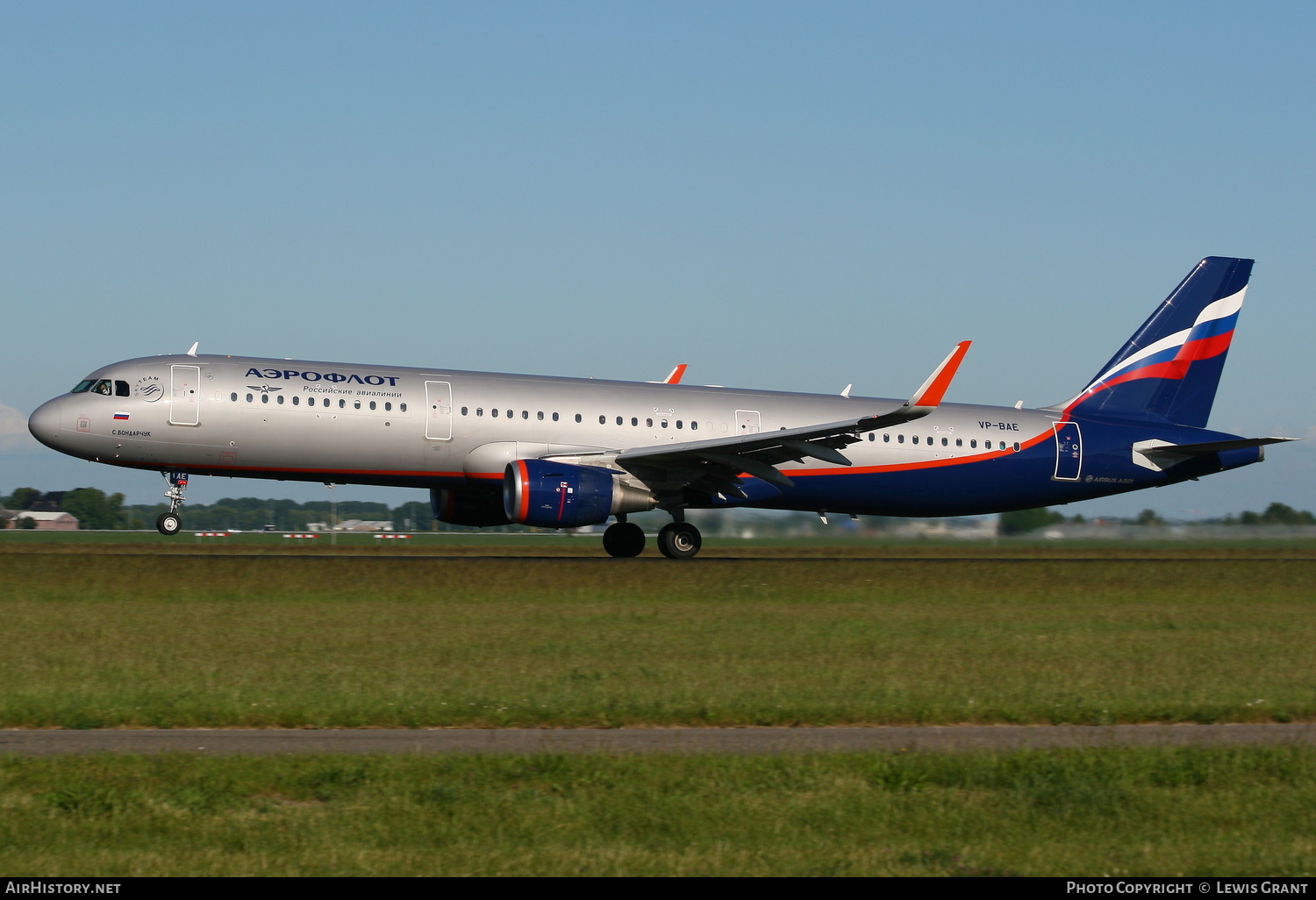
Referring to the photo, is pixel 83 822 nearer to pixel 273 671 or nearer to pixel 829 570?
pixel 273 671

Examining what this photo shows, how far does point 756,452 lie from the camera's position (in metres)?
28.7

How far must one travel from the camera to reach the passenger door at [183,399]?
2728 cm

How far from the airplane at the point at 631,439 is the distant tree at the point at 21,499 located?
3176cm

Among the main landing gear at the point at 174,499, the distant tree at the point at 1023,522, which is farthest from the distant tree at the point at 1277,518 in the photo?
the main landing gear at the point at 174,499

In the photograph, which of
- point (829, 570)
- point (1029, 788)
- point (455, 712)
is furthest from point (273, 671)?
point (829, 570)

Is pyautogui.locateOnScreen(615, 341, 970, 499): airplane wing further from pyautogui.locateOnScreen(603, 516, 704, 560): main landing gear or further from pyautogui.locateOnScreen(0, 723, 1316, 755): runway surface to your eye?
pyautogui.locateOnScreen(0, 723, 1316, 755): runway surface

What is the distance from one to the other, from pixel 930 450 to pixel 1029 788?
78.2 feet

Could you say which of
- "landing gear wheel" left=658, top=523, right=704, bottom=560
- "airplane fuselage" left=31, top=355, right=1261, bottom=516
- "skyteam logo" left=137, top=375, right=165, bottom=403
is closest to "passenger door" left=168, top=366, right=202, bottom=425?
"airplane fuselage" left=31, top=355, right=1261, bottom=516

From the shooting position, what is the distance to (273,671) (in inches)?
539

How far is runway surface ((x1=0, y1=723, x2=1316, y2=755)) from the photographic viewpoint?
393 inches

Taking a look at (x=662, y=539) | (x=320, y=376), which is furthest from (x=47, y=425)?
(x=662, y=539)

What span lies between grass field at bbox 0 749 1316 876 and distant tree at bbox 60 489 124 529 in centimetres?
5508

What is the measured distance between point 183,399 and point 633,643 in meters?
14.9

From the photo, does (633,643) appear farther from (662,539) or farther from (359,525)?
(359,525)
